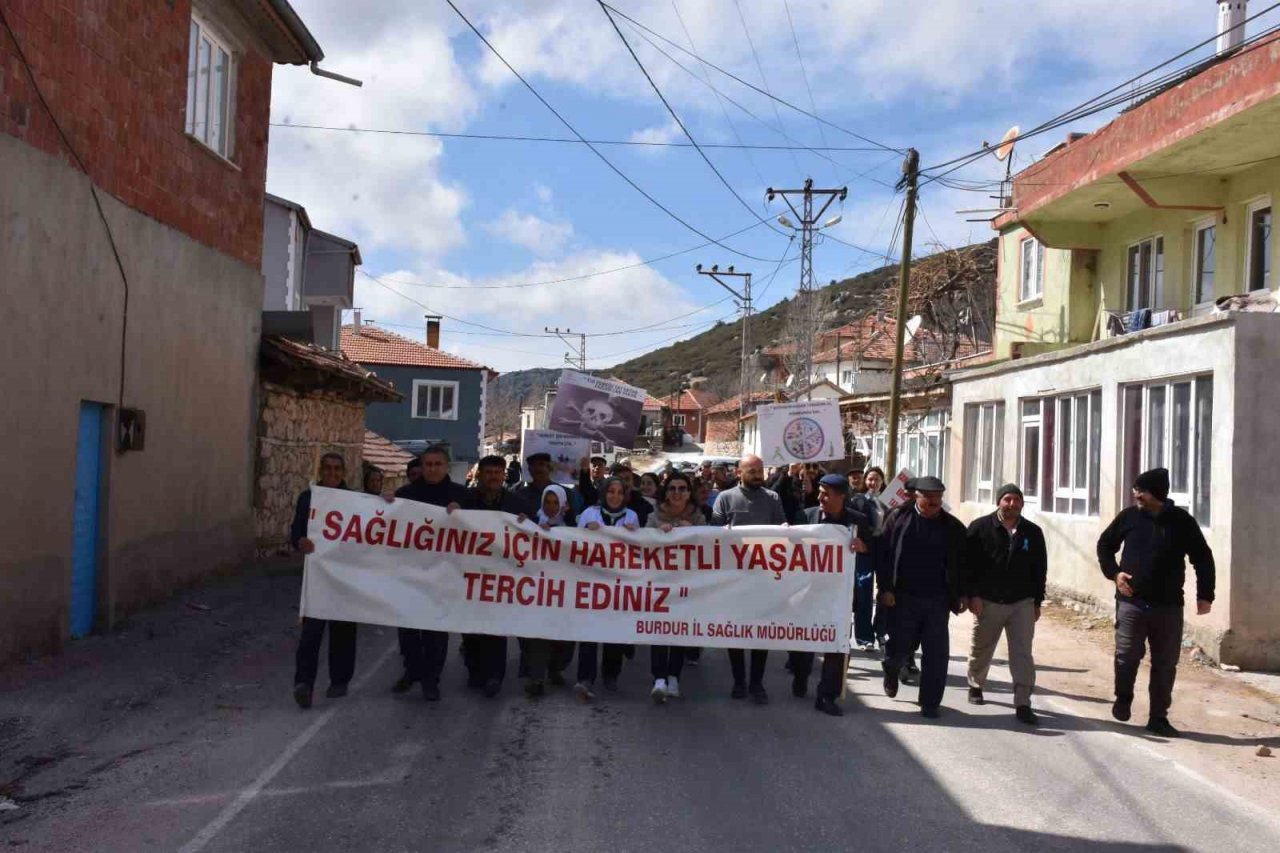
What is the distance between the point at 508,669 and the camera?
389 inches

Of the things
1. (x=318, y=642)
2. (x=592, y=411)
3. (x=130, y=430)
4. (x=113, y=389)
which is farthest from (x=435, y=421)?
(x=318, y=642)

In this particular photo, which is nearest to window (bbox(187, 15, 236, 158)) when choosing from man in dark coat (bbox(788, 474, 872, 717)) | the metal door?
the metal door

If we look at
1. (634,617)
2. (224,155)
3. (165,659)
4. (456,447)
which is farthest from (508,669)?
(456,447)

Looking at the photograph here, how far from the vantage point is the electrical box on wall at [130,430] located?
35.6ft

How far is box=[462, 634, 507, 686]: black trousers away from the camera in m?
8.66

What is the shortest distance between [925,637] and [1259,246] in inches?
367

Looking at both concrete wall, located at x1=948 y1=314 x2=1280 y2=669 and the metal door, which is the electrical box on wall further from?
concrete wall, located at x1=948 y1=314 x2=1280 y2=669

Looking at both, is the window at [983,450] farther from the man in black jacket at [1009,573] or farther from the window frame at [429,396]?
the window frame at [429,396]

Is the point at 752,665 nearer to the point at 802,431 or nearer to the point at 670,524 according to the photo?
the point at 670,524

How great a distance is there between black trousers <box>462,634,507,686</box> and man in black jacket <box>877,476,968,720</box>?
2953 millimetres

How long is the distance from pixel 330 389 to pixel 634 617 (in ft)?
38.9

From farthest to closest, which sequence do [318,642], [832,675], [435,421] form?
[435,421], [832,675], [318,642]

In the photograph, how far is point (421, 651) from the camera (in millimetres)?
8609

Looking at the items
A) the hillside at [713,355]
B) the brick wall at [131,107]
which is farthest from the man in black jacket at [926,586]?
the hillside at [713,355]
